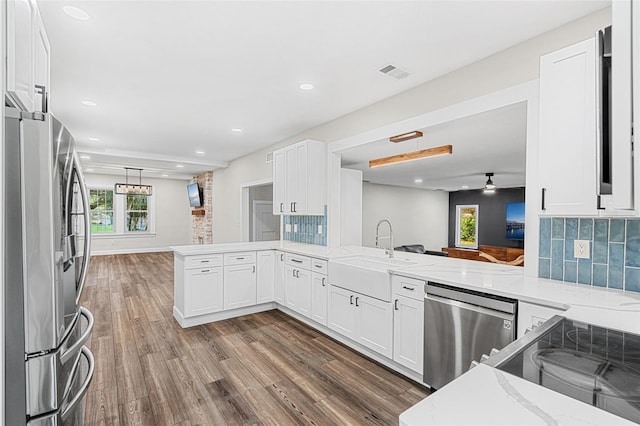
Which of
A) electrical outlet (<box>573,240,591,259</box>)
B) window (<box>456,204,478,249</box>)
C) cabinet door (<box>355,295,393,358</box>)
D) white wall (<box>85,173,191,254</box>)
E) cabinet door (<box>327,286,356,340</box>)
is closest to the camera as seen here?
electrical outlet (<box>573,240,591,259</box>)

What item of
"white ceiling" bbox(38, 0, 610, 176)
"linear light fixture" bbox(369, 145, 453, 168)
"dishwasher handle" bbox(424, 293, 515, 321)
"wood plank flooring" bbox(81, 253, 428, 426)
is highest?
"white ceiling" bbox(38, 0, 610, 176)

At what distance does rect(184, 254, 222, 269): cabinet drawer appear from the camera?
12.3 feet

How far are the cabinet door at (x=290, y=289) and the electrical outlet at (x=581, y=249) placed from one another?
2.87 metres

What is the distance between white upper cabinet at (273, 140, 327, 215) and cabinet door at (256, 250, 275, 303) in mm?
731

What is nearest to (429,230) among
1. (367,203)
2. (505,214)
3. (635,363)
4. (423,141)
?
(505,214)

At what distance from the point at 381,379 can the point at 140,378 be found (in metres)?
2.05

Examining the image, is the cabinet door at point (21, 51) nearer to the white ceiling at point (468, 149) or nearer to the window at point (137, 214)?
the white ceiling at point (468, 149)

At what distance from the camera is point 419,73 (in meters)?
2.82

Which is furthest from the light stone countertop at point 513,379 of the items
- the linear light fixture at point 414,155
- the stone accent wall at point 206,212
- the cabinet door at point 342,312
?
the stone accent wall at point 206,212

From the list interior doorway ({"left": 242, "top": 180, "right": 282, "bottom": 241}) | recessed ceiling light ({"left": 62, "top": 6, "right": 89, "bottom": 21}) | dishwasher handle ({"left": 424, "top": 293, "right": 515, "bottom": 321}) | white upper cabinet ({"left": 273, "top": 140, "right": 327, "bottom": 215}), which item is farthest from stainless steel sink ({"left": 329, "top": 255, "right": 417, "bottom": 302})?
interior doorway ({"left": 242, "top": 180, "right": 282, "bottom": 241})

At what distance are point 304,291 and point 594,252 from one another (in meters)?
2.79

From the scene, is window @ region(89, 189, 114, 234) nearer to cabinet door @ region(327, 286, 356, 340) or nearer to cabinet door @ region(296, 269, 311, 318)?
cabinet door @ region(296, 269, 311, 318)

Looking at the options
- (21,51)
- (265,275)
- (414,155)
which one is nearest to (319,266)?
(265,275)

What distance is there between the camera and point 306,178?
423cm
